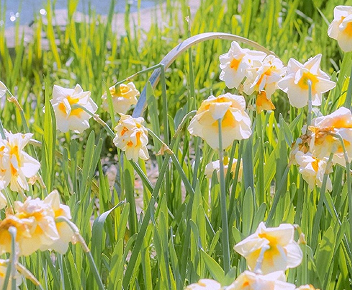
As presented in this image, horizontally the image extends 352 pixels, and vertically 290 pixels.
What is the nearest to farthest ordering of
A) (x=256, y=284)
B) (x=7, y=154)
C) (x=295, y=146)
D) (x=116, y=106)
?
(x=256, y=284)
(x=7, y=154)
(x=295, y=146)
(x=116, y=106)

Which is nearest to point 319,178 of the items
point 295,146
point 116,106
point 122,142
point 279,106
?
point 295,146

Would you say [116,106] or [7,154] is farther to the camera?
[116,106]

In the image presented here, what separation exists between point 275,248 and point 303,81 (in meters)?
0.38

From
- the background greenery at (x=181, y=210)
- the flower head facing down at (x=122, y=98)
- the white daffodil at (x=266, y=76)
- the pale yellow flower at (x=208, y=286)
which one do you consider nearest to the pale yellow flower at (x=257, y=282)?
the pale yellow flower at (x=208, y=286)

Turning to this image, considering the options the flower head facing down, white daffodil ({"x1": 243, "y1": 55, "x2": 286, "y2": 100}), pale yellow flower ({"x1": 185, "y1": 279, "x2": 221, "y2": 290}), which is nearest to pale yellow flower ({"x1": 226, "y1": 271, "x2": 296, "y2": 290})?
pale yellow flower ({"x1": 185, "y1": 279, "x2": 221, "y2": 290})

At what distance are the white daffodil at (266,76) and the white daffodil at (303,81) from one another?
0.16 ft

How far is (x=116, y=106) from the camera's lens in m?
1.14

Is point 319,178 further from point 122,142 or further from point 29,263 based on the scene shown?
point 29,263

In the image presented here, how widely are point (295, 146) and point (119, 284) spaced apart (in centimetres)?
29

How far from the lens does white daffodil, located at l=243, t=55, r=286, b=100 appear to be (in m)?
0.98

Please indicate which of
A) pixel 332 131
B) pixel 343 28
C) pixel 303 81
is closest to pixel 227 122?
pixel 332 131

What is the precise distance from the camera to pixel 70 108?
3.23ft

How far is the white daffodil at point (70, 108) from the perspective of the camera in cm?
99

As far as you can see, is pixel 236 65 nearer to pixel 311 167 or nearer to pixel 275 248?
pixel 311 167
